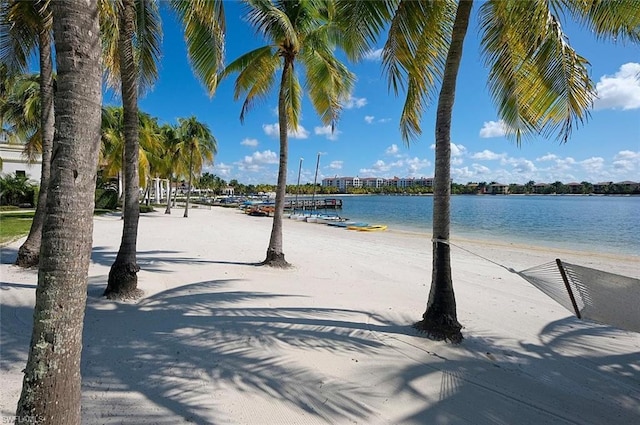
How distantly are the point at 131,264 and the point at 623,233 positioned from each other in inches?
1150

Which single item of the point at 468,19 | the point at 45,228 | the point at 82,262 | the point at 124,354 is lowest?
the point at 124,354

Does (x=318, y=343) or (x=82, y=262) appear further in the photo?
(x=318, y=343)

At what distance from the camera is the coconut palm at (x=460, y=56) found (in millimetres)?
4262

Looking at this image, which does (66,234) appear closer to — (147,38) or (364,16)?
(364,16)

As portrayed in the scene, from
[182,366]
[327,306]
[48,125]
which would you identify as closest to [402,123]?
[327,306]

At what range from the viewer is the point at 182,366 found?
3.32 metres

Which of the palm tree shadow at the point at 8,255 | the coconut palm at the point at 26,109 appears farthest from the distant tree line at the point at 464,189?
the palm tree shadow at the point at 8,255

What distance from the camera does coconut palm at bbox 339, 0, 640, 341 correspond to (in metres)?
4.26

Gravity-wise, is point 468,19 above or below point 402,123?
above

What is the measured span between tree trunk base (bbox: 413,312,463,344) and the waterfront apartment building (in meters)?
156

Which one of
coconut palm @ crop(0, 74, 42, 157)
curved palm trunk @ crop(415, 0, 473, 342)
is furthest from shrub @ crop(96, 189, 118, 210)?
curved palm trunk @ crop(415, 0, 473, 342)

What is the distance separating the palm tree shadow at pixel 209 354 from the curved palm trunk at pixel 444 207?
91 cm

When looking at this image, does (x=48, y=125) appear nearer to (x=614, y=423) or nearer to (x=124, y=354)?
(x=124, y=354)

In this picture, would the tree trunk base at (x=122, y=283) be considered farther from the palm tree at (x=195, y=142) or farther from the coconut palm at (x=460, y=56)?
the palm tree at (x=195, y=142)
